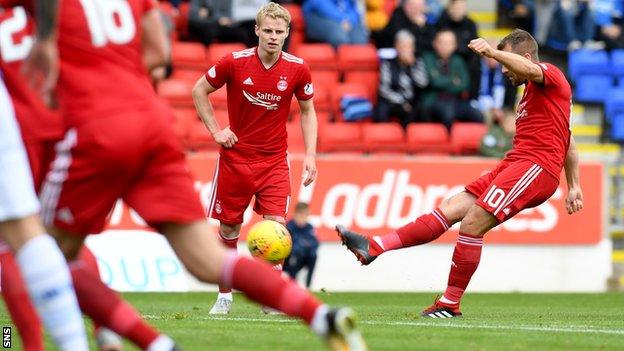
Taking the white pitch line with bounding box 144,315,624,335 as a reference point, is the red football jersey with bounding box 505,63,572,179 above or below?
above

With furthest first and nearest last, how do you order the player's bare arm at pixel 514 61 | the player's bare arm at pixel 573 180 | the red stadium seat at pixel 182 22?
the red stadium seat at pixel 182 22 < the player's bare arm at pixel 573 180 < the player's bare arm at pixel 514 61

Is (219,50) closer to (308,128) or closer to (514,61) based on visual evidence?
(308,128)

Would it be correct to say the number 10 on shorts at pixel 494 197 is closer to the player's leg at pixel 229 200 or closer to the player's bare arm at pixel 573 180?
the player's bare arm at pixel 573 180

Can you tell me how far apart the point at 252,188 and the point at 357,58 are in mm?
8581

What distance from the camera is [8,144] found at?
5582mm

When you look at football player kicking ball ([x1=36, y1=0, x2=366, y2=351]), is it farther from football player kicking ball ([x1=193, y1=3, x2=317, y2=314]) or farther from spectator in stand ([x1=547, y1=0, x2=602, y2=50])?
spectator in stand ([x1=547, y1=0, x2=602, y2=50])

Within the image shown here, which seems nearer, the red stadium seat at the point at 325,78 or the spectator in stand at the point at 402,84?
the spectator in stand at the point at 402,84

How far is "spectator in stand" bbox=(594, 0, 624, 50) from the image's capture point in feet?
69.7

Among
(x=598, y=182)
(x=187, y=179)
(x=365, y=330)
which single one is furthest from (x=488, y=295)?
(x=187, y=179)

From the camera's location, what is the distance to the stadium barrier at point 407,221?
16266 mm

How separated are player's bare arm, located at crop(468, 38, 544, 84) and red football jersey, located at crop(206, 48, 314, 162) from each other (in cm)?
192

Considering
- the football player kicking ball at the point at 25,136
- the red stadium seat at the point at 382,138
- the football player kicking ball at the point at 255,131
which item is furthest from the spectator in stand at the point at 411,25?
the football player kicking ball at the point at 25,136

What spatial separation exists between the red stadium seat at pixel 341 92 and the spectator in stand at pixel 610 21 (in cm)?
447

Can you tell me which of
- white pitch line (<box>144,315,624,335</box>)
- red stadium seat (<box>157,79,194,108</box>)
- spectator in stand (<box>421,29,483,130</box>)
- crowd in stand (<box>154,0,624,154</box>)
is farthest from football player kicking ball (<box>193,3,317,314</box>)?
spectator in stand (<box>421,29,483,130</box>)
